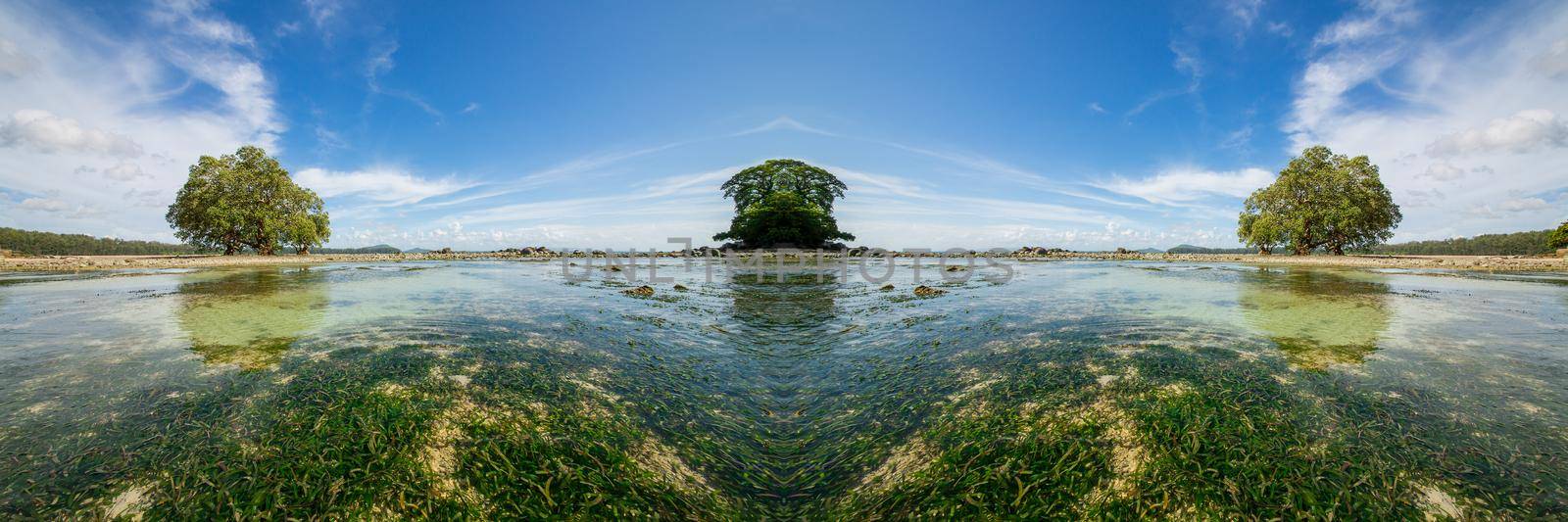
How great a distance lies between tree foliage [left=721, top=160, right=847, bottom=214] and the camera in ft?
197

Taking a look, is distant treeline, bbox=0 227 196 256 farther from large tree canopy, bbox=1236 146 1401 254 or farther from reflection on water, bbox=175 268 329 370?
large tree canopy, bbox=1236 146 1401 254

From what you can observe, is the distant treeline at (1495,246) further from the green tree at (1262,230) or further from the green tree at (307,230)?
the green tree at (307,230)

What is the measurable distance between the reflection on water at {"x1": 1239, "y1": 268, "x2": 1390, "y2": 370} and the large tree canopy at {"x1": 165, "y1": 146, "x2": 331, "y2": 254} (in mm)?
67717

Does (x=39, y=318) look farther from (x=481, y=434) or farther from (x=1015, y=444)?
(x=1015, y=444)

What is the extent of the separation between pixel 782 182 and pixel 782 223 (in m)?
9.04

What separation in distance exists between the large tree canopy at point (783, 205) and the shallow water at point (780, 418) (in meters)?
41.3

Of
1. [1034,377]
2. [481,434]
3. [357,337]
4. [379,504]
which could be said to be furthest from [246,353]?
[1034,377]

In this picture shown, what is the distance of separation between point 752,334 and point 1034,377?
5.83m

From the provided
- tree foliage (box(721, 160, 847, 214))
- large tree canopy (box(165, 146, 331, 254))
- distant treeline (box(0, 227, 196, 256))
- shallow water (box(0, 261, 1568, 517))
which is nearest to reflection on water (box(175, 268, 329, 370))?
shallow water (box(0, 261, 1568, 517))

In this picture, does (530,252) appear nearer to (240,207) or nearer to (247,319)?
(240,207)

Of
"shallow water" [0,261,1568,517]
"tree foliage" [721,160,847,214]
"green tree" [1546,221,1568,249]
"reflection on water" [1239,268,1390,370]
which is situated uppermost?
"tree foliage" [721,160,847,214]

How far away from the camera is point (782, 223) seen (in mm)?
52938

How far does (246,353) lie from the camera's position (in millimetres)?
7754

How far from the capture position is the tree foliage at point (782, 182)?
197ft
